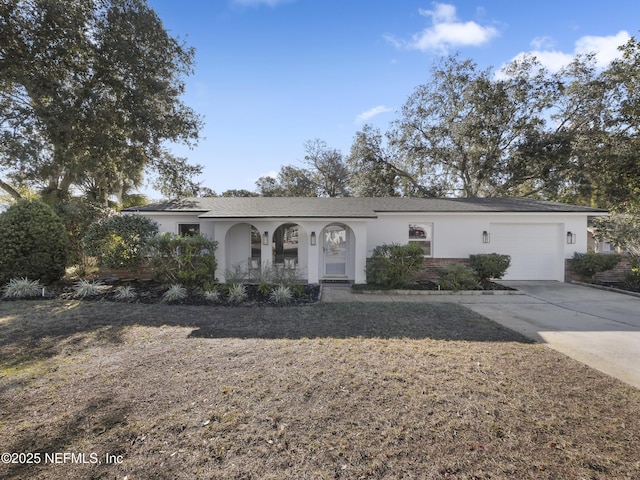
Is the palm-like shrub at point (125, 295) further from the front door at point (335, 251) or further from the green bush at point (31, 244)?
the front door at point (335, 251)

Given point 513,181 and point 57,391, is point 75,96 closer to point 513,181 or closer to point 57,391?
point 57,391

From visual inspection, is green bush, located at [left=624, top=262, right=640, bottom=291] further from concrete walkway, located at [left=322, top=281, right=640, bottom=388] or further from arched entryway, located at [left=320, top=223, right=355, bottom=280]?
arched entryway, located at [left=320, top=223, right=355, bottom=280]

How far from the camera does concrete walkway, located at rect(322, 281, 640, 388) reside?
4.63 m

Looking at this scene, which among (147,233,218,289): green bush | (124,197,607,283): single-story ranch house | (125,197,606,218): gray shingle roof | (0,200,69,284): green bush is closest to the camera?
(147,233,218,289): green bush

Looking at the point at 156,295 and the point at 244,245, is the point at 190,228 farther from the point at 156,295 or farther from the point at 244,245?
the point at 156,295

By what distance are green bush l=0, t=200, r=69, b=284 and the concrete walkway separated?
378 inches

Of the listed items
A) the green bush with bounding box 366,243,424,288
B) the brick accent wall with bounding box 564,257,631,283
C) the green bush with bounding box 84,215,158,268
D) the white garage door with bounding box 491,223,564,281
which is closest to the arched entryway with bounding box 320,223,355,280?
the green bush with bounding box 366,243,424,288

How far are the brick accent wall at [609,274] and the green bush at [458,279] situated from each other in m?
4.71

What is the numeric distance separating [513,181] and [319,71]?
15.4 metres

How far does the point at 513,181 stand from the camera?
19219 millimetres

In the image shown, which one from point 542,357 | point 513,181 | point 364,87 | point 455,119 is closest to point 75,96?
point 364,87

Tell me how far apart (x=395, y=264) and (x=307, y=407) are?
6.97 metres

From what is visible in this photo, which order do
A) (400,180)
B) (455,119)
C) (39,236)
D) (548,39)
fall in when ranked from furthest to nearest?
(400,180) → (455,119) → (548,39) → (39,236)

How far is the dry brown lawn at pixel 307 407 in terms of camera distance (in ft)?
7.71
